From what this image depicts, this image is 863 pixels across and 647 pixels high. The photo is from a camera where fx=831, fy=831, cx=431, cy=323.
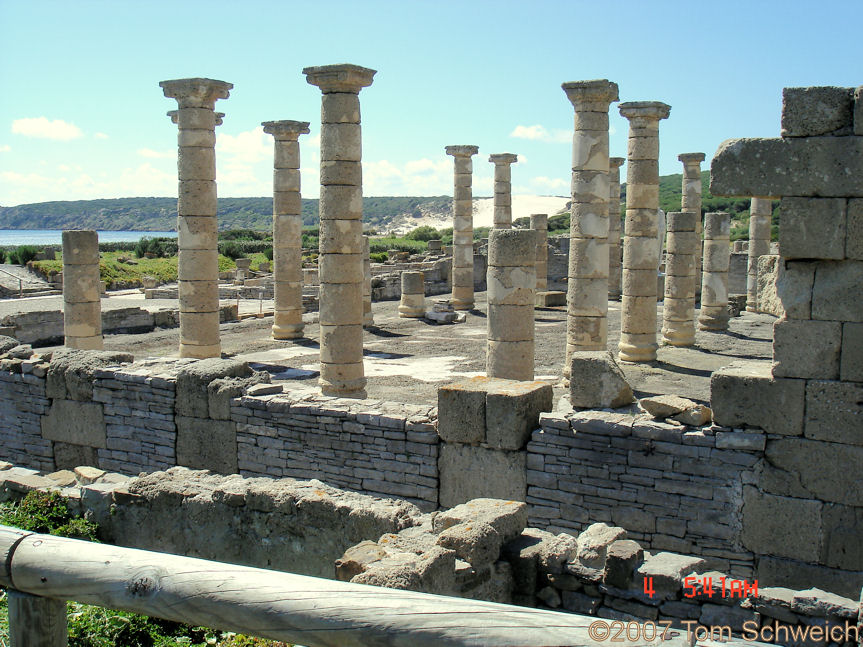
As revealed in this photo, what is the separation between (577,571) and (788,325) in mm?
3022

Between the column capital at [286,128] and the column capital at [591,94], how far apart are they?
7.89 m

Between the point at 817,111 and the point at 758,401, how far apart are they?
2514 millimetres

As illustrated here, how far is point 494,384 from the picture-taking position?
29.0 ft

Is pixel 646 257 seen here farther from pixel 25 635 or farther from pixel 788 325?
pixel 25 635

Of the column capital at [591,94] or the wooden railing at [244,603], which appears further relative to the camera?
the column capital at [591,94]

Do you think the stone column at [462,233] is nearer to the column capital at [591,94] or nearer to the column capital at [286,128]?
the column capital at [286,128]

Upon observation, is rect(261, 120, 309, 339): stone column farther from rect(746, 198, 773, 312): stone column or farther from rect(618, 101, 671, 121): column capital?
rect(746, 198, 773, 312): stone column

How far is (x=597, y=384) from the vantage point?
879 centimetres

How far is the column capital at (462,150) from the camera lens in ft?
87.2

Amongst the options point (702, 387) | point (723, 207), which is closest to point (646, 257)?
point (702, 387)

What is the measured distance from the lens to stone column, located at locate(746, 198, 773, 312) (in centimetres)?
2652

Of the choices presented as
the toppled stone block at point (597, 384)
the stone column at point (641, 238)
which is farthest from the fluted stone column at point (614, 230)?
the toppled stone block at point (597, 384)

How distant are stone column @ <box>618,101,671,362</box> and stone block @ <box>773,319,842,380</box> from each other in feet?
31.7

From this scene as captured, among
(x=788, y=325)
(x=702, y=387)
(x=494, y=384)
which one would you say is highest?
(x=788, y=325)
